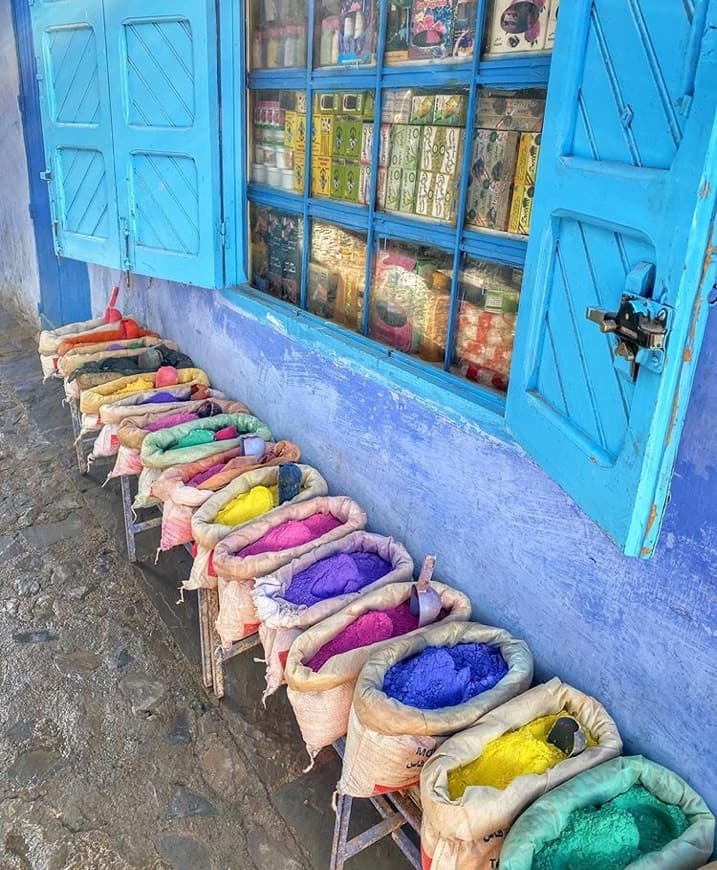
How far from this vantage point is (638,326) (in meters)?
1.36

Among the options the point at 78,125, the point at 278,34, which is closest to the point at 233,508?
the point at 278,34

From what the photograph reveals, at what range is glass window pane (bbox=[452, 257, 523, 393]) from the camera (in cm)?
250

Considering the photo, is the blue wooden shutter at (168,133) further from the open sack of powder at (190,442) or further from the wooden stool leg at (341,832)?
the wooden stool leg at (341,832)

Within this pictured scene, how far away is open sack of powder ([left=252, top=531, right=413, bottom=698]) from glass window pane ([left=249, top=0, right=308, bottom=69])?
6.83 ft

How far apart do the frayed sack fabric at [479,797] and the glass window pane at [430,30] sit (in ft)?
6.77

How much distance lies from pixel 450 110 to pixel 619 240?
4.14ft

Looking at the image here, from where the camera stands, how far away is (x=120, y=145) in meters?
3.88

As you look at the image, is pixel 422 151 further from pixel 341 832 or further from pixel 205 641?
pixel 341 832

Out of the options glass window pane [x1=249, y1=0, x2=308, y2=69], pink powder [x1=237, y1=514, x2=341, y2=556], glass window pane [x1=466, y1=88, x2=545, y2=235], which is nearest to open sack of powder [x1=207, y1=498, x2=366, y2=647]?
pink powder [x1=237, y1=514, x2=341, y2=556]

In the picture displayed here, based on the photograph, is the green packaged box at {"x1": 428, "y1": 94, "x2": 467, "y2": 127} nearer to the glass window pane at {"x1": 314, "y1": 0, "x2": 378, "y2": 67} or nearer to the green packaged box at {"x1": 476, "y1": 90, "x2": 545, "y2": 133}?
the green packaged box at {"x1": 476, "y1": 90, "x2": 545, "y2": 133}

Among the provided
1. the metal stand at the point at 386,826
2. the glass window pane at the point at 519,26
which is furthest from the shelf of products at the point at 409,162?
the metal stand at the point at 386,826

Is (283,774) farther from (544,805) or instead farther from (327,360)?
(327,360)

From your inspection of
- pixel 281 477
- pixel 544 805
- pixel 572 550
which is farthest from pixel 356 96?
pixel 544 805

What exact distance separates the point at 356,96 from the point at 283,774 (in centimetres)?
261
